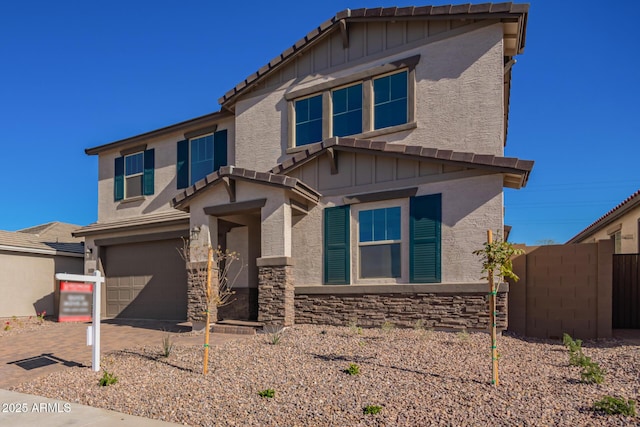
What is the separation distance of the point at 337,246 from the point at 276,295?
200 centimetres

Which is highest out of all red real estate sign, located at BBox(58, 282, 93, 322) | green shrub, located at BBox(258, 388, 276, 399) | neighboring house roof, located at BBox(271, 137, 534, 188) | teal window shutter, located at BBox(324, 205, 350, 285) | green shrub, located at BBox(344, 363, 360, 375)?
neighboring house roof, located at BBox(271, 137, 534, 188)

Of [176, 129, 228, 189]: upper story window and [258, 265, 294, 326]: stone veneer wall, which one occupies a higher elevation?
[176, 129, 228, 189]: upper story window

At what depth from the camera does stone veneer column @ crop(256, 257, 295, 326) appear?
1017 cm

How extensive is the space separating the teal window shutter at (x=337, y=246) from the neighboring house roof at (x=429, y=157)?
159 centimetres

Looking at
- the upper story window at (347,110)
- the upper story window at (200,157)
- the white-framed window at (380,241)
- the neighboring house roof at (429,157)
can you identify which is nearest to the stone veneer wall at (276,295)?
the white-framed window at (380,241)

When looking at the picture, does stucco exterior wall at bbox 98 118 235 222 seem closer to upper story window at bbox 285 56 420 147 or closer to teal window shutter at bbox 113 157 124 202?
teal window shutter at bbox 113 157 124 202

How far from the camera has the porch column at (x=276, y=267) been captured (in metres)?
10.2

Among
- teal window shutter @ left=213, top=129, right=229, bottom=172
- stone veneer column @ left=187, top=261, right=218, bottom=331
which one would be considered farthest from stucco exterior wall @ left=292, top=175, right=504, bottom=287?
teal window shutter @ left=213, top=129, right=229, bottom=172

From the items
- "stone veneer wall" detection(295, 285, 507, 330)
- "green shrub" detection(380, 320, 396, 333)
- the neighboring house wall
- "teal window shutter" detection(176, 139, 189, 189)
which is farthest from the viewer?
"teal window shutter" detection(176, 139, 189, 189)

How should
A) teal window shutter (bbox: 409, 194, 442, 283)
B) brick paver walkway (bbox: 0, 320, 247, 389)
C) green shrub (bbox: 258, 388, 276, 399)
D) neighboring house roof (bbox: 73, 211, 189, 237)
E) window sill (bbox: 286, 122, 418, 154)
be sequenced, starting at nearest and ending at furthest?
green shrub (bbox: 258, 388, 276, 399) < brick paver walkway (bbox: 0, 320, 247, 389) < teal window shutter (bbox: 409, 194, 442, 283) < window sill (bbox: 286, 122, 418, 154) < neighboring house roof (bbox: 73, 211, 189, 237)

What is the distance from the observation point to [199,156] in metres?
14.9

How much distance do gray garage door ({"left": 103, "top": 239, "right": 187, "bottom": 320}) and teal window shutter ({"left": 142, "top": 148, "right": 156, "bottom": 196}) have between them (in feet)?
6.39

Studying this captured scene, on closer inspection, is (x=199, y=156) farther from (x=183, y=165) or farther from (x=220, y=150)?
(x=220, y=150)

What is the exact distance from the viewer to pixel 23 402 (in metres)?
6.01
